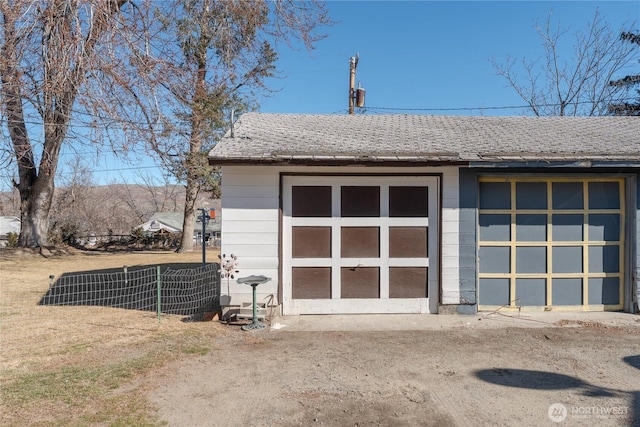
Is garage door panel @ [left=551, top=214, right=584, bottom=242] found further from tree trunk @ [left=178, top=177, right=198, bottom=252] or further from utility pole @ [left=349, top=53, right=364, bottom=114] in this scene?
tree trunk @ [left=178, top=177, right=198, bottom=252]

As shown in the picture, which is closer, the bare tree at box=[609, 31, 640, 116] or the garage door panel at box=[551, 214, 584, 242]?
the garage door panel at box=[551, 214, 584, 242]

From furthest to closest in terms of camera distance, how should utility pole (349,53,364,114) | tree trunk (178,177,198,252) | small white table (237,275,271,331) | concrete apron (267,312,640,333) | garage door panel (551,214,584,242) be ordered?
1. tree trunk (178,177,198,252)
2. utility pole (349,53,364,114)
3. garage door panel (551,214,584,242)
4. concrete apron (267,312,640,333)
5. small white table (237,275,271,331)

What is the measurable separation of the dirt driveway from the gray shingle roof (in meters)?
2.48

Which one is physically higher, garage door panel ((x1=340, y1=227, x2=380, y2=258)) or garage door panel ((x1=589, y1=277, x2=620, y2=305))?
garage door panel ((x1=340, y1=227, x2=380, y2=258))

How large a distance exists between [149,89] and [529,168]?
721 cm

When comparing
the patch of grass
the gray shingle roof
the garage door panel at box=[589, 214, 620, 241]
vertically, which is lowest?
the patch of grass

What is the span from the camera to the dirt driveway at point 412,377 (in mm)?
3065

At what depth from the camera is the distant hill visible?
2733cm

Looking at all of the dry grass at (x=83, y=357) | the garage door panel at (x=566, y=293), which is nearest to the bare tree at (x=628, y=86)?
the garage door panel at (x=566, y=293)

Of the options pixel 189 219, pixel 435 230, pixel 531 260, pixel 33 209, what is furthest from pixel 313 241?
pixel 189 219

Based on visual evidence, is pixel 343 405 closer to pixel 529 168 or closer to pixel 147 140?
pixel 529 168

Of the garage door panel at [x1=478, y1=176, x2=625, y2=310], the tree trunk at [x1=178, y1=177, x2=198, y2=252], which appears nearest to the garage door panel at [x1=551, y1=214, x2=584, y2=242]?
the garage door panel at [x1=478, y1=176, x2=625, y2=310]

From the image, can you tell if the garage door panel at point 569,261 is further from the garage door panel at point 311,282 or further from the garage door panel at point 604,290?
the garage door panel at point 311,282

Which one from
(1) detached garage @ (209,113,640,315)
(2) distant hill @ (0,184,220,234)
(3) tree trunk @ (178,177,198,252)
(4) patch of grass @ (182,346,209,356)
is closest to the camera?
(4) patch of grass @ (182,346,209,356)
